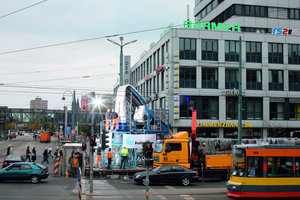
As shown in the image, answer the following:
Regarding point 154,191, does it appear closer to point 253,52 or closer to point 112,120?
point 112,120

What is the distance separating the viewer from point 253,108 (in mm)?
45625

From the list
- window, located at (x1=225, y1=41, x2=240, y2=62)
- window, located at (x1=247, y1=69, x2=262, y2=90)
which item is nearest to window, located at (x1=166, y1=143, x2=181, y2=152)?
window, located at (x1=225, y1=41, x2=240, y2=62)

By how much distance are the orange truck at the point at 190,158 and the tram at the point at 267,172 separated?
7444mm

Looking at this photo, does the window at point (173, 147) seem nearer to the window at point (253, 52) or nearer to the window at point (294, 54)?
the window at point (253, 52)

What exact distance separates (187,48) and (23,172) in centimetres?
2636

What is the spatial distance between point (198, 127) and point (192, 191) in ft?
78.7

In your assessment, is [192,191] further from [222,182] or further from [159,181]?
[222,182]

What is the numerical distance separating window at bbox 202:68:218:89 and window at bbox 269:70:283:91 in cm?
719

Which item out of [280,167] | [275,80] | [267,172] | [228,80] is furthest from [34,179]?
[275,80]

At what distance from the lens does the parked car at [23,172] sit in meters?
23.4

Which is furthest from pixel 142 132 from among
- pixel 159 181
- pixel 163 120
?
pixel 159 181

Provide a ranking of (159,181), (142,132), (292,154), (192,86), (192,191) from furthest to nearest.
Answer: (192,86) < (142,132) < (159,181) < (192,191) < (292,154)

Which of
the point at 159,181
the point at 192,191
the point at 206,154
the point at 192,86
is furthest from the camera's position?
the point at 192,86

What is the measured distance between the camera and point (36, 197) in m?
17.9
